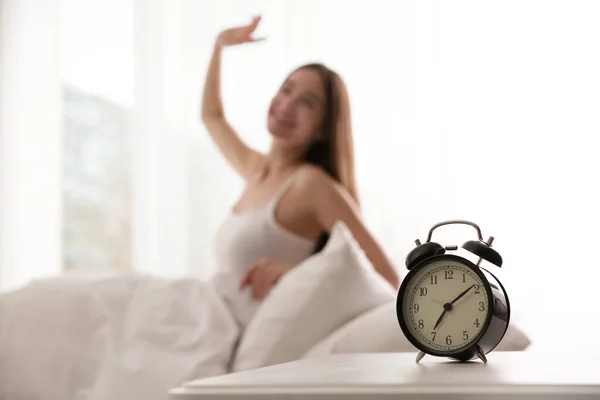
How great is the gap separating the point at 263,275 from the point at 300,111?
764 millimetres

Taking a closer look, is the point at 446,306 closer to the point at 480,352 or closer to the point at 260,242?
the point at 480,352

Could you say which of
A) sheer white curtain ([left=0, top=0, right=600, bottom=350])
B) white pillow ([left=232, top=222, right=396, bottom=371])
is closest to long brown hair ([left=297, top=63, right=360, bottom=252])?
sheer white curtain ([left=0, top=0, right=600, bottom=350])

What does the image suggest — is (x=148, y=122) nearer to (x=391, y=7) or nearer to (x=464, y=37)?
(x=391, y=7)

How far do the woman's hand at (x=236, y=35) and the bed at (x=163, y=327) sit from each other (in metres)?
1.36

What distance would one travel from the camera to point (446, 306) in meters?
0.87

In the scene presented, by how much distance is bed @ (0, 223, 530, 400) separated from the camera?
5.75 feet

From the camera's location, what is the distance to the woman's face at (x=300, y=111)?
2811 millimetres

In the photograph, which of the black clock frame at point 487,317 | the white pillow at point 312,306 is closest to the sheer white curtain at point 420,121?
the white pillow at point 312,306

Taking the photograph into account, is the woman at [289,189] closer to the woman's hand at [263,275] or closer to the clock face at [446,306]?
the woman's hand at [263,275]

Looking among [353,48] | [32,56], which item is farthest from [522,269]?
[32,56]

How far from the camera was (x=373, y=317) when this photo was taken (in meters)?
1.61

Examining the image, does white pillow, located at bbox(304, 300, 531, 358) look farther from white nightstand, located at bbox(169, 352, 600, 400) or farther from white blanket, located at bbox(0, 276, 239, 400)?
white nightstand, located at bbox(169, 352, 600, 400)

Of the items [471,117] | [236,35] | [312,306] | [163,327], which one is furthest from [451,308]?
[236,35]

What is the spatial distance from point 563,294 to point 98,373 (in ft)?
5.27
